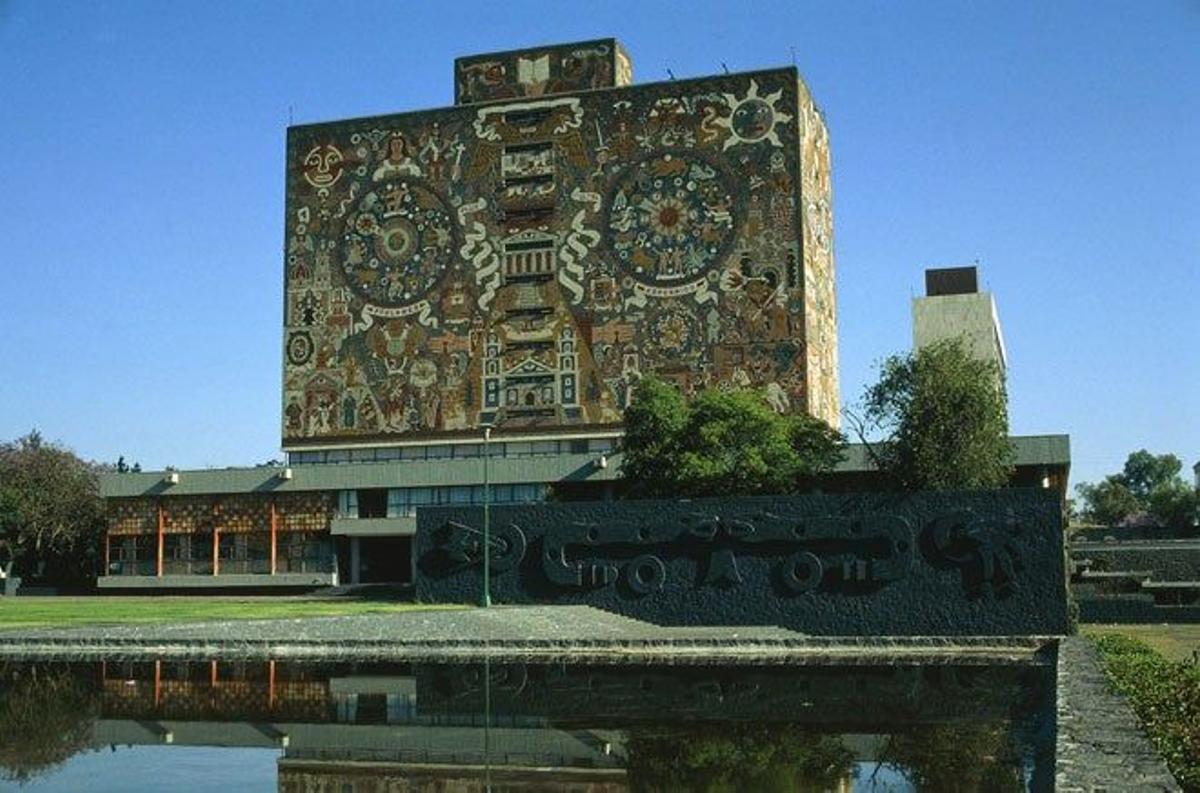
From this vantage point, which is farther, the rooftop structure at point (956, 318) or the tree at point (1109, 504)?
the tree at point (1109, 504)

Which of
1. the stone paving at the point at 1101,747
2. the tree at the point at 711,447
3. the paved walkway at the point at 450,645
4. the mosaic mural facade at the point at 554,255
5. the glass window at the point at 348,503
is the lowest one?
the paved walkway at the point at 450,645

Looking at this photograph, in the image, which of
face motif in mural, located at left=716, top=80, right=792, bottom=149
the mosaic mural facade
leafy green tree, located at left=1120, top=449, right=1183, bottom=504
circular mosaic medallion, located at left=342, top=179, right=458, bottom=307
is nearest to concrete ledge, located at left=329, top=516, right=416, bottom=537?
the mosaic mural facade

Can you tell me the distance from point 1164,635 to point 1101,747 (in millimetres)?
24776

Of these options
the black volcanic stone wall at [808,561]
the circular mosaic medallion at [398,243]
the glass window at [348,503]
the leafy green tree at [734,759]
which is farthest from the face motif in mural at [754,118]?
the leafy green tree at [734,759]

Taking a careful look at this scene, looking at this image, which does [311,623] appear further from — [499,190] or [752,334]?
[499,190]

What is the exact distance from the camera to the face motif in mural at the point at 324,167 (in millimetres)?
67812

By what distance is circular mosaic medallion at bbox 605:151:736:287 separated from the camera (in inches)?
2426

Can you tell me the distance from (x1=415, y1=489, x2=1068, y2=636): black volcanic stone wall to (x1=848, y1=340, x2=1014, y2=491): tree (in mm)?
7501

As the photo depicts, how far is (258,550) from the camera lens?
63906mm

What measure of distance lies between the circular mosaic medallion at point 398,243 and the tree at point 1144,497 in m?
45.7

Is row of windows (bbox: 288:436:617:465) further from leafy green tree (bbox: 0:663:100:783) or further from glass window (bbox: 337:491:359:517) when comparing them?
leafy green tree (bbox: 0:663:100:783)

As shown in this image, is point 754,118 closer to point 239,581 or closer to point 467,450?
point 467,450

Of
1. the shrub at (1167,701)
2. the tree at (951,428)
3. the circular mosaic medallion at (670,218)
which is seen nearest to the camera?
the shrub at (1167,701)

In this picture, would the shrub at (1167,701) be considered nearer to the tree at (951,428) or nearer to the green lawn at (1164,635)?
the green lawn at (1164,635)
